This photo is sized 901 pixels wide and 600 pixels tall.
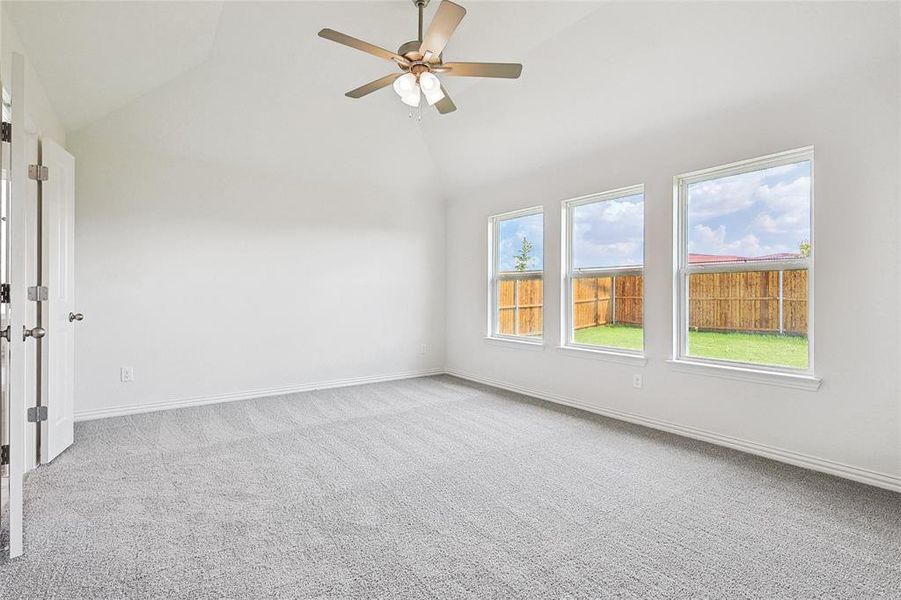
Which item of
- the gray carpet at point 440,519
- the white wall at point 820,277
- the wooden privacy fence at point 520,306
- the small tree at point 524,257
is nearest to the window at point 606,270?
the white wall at point 820,277

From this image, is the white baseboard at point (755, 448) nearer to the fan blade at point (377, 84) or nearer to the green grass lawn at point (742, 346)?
the green grass lawn at point (742, 346)

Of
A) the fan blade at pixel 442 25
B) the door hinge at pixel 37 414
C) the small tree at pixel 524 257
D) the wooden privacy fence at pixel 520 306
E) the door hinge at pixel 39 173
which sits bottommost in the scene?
the door hinge at pixel 37 414

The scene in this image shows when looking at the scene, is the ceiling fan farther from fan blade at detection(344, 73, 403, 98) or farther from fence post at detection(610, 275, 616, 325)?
fence post at detection(610, 275, 616, 325)

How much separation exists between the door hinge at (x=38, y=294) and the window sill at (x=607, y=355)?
13.2 ft

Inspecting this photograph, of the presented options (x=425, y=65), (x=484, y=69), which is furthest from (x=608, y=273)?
(x=425, y=65)

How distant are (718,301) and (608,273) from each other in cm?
100

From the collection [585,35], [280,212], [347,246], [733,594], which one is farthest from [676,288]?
[280,212]

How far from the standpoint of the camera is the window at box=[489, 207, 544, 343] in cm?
504

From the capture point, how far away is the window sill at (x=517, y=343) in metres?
4.87

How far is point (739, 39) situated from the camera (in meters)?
2.84

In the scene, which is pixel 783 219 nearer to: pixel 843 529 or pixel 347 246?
pixel 843 529

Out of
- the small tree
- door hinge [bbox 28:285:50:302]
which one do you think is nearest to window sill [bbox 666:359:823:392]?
the small tree

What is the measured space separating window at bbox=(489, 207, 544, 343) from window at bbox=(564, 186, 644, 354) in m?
0.42

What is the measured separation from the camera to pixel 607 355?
415 cm
